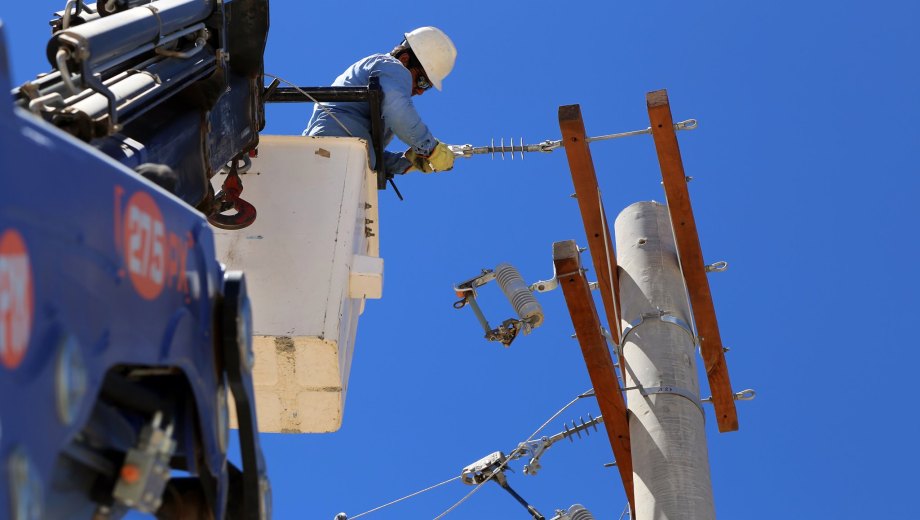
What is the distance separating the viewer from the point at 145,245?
92.6 inches

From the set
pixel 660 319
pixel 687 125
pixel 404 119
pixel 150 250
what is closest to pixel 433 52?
pixel 404 119

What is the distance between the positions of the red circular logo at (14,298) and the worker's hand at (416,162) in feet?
17.9

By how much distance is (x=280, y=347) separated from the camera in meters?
5.95

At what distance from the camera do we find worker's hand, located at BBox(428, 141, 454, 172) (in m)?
7.18

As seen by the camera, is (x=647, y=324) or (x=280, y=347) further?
(x=647, y=324)

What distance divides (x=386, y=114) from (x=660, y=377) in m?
2.17

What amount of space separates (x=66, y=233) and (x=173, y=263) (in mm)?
558

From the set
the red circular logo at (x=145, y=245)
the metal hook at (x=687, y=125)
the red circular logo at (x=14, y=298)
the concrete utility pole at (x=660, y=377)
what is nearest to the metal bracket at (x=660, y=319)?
the concrete utility pole at (x=660, y=377)

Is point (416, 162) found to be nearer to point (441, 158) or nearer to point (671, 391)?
point (441, 158)

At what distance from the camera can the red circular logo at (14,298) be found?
172 cm

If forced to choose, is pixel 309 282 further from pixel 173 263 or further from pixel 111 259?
pixel 111 259

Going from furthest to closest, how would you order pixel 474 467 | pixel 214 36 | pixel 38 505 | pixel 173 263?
pixel 474 467, pixel 214 36, pixel 173 263, pixel 38 505

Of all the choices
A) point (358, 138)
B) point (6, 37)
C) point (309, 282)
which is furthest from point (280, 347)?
point (6, 37)

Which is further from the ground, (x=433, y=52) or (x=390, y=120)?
(x=433, y=52)
